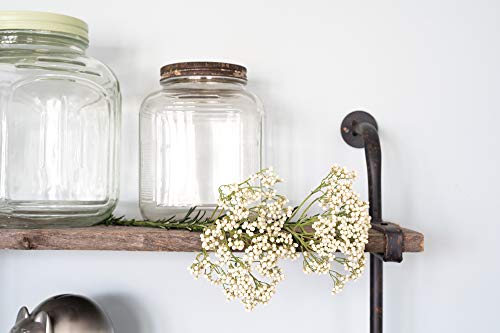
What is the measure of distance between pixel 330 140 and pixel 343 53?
12cm

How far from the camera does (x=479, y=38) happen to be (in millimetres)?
862

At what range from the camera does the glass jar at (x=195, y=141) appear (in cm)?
78

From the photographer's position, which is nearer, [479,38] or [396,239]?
[396,239]

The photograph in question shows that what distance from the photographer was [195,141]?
79 cm

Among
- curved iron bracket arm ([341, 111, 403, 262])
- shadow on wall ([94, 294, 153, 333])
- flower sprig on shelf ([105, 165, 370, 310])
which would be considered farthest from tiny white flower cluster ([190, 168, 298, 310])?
shadow on wall ([94, 294, 153, 333])

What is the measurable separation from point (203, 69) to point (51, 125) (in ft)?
0.64

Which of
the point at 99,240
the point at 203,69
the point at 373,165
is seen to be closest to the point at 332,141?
the point at 373,165

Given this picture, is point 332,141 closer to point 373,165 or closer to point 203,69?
point 373,165

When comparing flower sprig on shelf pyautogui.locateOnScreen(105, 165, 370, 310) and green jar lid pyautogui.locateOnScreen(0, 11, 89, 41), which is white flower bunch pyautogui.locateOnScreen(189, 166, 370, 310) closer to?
flower sprig on shelf pyautogui.locateOnScreen(105, 165, 370, 310)

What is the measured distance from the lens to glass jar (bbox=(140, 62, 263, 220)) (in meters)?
0.78


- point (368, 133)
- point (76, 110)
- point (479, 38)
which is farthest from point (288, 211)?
point (479, 38)

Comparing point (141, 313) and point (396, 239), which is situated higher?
point (396, 239)

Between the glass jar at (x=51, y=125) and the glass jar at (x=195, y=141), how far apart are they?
0.06 meters

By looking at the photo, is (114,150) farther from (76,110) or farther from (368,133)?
(368,133)
